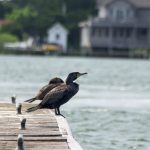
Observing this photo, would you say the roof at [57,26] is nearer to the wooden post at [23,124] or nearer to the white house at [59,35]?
the white house at [59,35]

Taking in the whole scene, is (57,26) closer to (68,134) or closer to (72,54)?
(72,54)

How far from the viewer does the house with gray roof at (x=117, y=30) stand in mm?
125812

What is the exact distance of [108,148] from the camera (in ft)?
79.2

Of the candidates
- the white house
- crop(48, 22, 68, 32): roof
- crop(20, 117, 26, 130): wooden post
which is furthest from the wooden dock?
crop(48, 22, 68, 32): roof

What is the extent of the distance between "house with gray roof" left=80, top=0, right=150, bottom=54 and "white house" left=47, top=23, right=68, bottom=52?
19.1 feet

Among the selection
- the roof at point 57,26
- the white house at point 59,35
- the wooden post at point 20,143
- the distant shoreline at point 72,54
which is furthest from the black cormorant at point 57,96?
the roof at point 57,26

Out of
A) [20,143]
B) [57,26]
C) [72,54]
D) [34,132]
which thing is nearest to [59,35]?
[57,26]

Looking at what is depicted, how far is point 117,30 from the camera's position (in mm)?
126688

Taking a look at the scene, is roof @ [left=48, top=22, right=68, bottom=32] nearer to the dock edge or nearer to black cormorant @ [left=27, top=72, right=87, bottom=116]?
the dock edge

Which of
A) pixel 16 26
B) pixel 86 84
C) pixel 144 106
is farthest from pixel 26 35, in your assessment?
pixel 144 106

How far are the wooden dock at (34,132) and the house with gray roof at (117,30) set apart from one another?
10393 centimetres

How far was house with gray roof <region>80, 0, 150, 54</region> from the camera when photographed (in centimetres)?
12581

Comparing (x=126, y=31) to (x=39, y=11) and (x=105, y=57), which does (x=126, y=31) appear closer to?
(x=105, y=57)

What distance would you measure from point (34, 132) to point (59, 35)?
118459 millimetres
